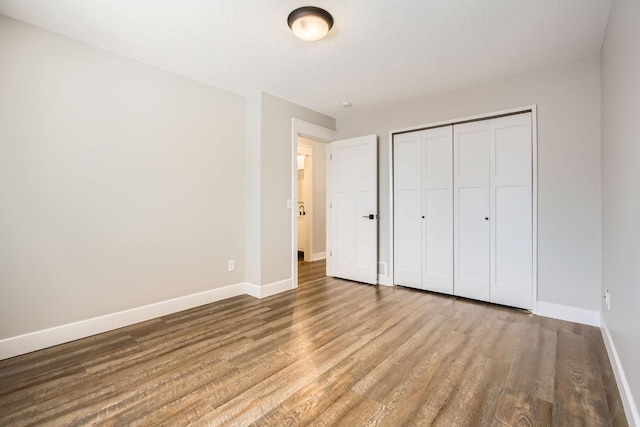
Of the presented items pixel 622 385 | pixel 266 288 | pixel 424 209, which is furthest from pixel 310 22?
pixel 622 385

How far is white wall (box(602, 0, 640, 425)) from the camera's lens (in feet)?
4.83

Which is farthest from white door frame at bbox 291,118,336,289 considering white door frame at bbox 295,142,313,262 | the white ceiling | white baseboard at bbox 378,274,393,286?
white door frame at bbox 295,142,313,262

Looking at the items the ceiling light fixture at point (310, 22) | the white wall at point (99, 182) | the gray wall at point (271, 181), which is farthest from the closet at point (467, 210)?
the white wall at point (99, 182)

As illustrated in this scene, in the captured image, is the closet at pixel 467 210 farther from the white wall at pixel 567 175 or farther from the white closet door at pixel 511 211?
the white wall at pixel 567 175

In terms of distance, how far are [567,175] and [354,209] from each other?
8.07 feet

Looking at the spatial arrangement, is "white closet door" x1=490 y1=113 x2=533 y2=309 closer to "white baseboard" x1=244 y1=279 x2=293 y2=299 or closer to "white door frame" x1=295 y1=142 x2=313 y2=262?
"white baseboard" x1=244 y1=279 x2=293 y2=299

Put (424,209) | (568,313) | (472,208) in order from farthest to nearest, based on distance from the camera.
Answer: (424,209)
(472,208)
(568,313)

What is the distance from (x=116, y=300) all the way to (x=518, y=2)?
4.01m

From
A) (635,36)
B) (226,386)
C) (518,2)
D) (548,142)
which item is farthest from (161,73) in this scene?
(548,142)

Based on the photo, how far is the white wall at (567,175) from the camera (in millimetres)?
2730

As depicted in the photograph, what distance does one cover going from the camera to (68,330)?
8.00 ft

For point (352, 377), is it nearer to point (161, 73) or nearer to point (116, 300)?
point (116, 300)

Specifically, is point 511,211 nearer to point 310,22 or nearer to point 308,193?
point 310,22

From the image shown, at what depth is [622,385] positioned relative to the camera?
1.66m
